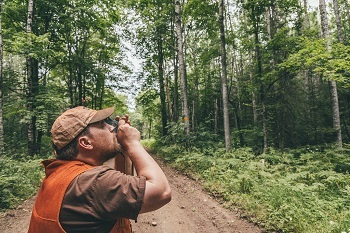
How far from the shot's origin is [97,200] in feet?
4.02

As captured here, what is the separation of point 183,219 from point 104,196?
4.94 m

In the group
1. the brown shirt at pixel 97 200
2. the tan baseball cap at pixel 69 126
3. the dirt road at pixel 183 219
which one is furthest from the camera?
the dirt road at pixel 183 219

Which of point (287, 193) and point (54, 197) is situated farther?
point (287, 193)

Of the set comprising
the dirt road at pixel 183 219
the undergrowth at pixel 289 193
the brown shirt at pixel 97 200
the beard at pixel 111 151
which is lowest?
the dirt road at pixel 183 219

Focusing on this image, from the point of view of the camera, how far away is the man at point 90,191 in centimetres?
122

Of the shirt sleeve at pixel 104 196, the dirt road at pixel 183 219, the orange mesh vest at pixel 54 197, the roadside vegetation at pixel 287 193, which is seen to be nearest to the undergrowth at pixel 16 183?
the dirt road at pixel 183 219

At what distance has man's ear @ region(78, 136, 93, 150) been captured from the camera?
1.50 meters

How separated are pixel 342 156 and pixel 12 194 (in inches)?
472

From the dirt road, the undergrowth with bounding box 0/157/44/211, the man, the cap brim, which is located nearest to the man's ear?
the man

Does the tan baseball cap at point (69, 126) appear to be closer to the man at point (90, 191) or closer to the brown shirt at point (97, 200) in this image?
the man at point (90, 191)

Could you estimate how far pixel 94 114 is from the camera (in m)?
1.57

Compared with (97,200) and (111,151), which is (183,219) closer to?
(111,151)

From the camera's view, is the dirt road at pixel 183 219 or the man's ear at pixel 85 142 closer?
the man's ear at pixel 85 142

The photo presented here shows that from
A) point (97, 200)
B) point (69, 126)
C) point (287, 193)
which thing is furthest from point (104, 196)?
point (287, 193)
